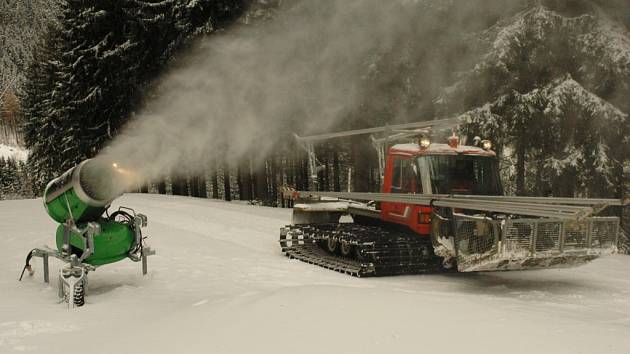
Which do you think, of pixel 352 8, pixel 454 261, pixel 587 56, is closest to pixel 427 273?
pixel 454 261

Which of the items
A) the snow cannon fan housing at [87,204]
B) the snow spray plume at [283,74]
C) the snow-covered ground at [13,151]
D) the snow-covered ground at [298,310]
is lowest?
the snow-covered ground at [298,310]

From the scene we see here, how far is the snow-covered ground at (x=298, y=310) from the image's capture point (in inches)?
206

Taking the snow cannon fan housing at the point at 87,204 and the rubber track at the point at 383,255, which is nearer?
the snow cannon fan housing at the point at 87,204

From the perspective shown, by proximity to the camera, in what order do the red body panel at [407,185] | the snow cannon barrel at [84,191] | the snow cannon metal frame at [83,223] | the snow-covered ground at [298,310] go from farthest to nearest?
the red body panel at [407,185], the snow cannon barrel at [84,191], the snow cannon metal frame at [83,223], the snow-covered ground at [298,310]

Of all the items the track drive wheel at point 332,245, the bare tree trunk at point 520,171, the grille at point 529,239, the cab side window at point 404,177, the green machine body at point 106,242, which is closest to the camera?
the green machine body at point 106,242

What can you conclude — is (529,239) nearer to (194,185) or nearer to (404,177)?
(404,177)

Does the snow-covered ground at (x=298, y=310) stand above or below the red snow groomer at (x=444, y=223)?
below

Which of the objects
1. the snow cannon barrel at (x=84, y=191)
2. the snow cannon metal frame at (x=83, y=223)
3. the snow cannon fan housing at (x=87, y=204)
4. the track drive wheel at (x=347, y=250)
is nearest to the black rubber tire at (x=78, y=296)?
the snow cannon metal frame at (x=83, y=223)

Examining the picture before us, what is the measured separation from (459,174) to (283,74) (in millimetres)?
12315

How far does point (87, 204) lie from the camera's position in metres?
8.18

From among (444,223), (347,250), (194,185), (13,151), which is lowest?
(347,250)

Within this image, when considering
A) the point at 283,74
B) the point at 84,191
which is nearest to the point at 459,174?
the point at 84,191

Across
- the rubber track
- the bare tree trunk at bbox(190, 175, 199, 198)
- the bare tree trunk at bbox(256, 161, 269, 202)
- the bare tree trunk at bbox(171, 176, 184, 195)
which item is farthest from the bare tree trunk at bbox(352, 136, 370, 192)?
the bare tree trunk at bbox(171, 176, 184, 195)

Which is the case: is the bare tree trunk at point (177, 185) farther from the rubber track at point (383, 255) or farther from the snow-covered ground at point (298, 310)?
the rubber track at point (383, 255)
